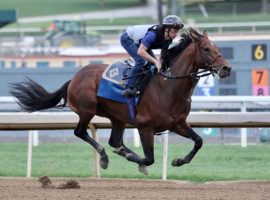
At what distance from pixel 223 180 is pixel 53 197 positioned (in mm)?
2839

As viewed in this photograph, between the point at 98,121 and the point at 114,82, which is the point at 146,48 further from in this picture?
the point at 98,121

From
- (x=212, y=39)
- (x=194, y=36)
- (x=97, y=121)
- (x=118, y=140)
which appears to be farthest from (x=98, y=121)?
(x=212, y=39)

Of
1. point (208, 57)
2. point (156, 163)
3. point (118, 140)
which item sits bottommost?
point (156, 163)

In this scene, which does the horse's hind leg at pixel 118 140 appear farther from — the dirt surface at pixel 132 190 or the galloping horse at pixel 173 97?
the dirt surface at pixel 132 190

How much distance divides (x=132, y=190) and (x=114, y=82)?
1.33 meters

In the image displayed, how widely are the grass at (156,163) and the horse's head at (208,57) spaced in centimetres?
189

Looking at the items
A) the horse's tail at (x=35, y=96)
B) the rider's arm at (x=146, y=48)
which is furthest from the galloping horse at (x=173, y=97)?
the horse's tail at (x=35, y=96)

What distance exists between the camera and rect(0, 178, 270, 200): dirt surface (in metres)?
8.97

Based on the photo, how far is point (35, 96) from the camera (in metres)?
11.3

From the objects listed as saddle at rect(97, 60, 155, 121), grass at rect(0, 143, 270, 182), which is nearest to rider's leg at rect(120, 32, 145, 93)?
saddle at rect(97, 60, 155, 121)

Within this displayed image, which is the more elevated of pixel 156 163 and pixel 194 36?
pixel 194 36

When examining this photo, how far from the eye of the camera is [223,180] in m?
11.1

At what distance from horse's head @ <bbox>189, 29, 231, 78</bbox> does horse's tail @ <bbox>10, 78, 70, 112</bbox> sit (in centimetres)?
192

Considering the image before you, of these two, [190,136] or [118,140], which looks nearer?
[190,136]
